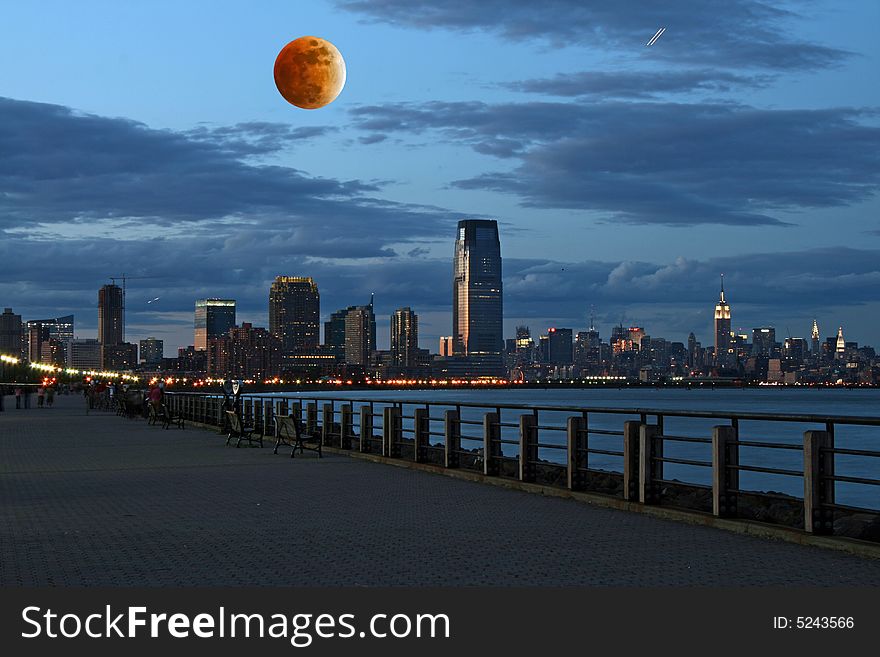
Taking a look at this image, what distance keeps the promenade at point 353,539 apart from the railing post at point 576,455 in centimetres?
49

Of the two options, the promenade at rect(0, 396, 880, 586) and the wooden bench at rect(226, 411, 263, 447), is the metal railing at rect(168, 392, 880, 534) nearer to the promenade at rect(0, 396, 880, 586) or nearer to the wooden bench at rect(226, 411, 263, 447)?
the promenade at rect(0, 396, 880, 586)

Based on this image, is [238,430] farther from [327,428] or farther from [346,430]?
[346,430]

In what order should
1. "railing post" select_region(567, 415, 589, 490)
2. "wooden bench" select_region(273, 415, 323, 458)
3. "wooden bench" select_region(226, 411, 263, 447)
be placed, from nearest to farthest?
"railing post" select_region(567, 415, 589, 490)
"wooden bench" select_region(273, 415, 323, 458)
"wooden bench" select_region(226, 411, 263, 447)

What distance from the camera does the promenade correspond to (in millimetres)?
9125

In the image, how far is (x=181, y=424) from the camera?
40.6 metres

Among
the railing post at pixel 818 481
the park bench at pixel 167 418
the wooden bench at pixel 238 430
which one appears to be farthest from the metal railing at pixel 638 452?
the park bench at pixel 167 418

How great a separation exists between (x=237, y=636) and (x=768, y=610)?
11.3 feet

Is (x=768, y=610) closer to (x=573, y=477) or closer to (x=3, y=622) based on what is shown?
(x=3, y=622)

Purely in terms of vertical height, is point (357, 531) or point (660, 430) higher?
point (660, 430)

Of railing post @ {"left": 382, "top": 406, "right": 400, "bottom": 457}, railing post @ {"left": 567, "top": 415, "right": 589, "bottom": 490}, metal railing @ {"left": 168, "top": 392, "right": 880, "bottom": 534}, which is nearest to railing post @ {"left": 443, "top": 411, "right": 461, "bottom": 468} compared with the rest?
metal railing @ {"left": 168, "top": 392, "right": 880, "bottom": 534}

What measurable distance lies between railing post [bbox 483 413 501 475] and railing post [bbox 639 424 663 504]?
3.76 m

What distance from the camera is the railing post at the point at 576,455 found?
15008mm

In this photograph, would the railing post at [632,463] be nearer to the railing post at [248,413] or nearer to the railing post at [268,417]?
the railing post at [268,417]

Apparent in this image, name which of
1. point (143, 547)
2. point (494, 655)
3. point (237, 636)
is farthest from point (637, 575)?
point (143, 547)
